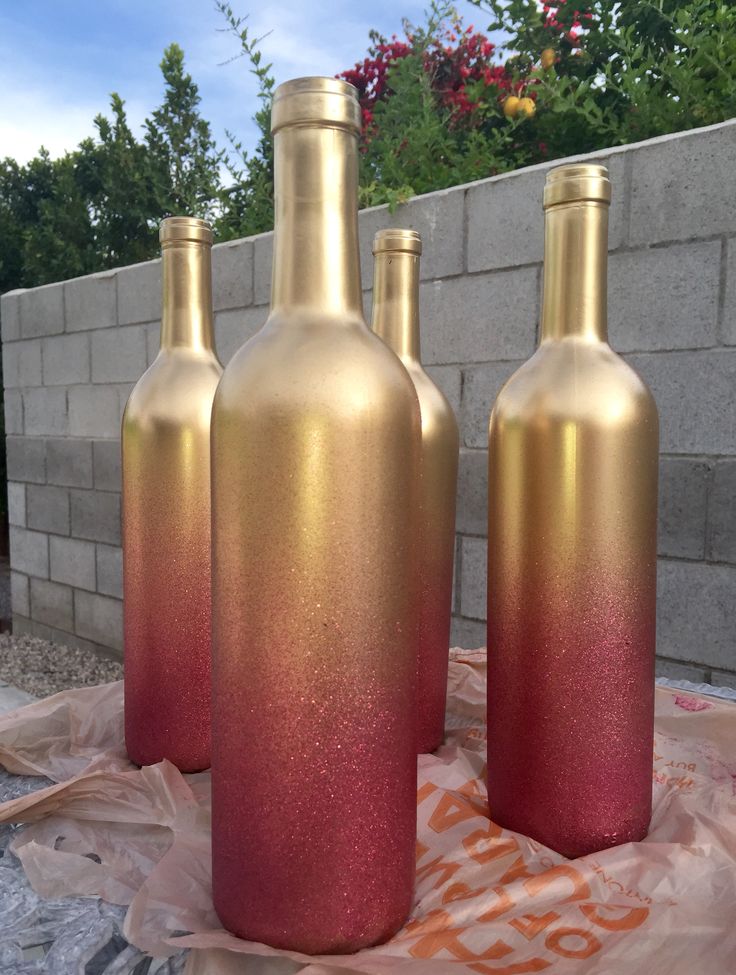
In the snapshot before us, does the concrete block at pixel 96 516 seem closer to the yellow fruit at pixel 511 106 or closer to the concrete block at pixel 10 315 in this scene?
the concrete block at pixel 10 315

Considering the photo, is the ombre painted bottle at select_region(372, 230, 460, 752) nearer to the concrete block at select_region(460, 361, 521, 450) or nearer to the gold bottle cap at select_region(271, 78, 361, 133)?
the gold bottle cap at select_region(271, 78, 361, 133)

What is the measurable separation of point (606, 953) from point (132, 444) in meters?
0.56

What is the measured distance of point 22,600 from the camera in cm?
390

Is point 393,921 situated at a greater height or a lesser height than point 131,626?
lesser

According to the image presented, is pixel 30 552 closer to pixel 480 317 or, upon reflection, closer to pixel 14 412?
pixel 14 412

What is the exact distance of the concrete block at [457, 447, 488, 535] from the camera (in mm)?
1955

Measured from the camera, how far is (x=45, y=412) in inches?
145

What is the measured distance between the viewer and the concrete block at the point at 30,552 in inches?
146

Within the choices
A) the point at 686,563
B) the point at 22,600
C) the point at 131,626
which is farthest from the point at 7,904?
the point at 22,600

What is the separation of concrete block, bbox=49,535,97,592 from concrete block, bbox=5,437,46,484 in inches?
13.2

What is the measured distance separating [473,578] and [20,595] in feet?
9.16

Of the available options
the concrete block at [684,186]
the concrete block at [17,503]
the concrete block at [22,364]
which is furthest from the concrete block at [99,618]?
the concrete block at [684,186]

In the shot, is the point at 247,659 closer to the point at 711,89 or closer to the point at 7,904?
the point at 7,904

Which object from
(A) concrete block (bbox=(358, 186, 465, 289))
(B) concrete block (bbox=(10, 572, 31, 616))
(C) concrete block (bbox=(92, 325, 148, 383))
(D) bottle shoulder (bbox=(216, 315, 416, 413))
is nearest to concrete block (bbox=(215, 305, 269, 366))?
(C) concrete block (bbox=(92, 325, 148, 383))
